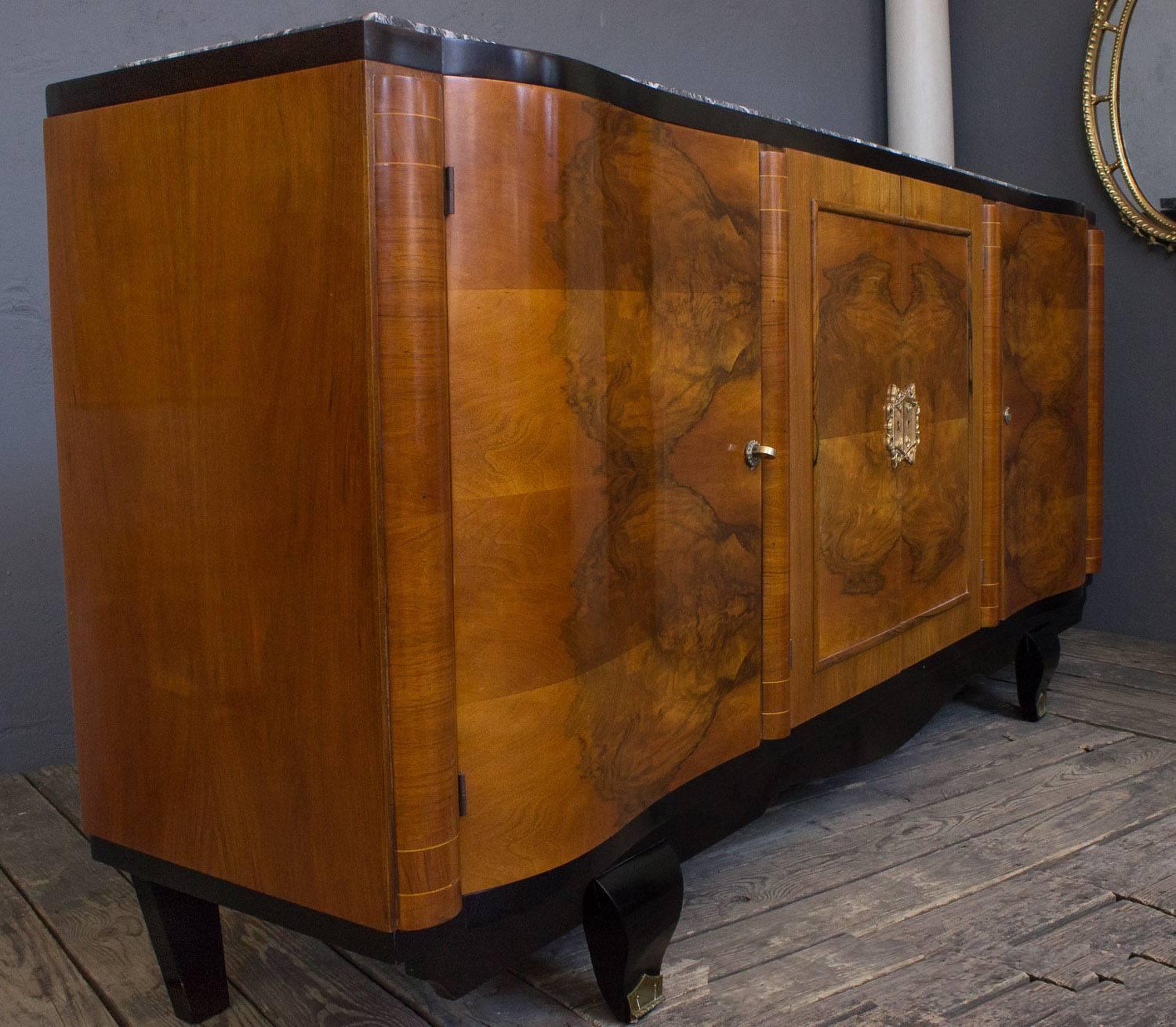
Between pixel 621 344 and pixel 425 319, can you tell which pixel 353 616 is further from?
pixel 621 344

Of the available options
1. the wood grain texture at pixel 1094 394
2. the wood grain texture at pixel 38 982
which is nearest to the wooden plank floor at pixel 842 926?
the wood grain texture at pixel 38 982

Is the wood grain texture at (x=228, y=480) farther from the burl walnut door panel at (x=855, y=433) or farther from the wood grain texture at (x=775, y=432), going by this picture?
the burl walnut door panel at (x=855, y=433)

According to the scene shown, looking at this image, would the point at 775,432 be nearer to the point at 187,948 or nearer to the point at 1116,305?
the point at 187,948

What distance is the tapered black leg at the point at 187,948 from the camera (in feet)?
4.29

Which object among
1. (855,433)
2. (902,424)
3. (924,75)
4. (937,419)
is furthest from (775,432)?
(924,75)

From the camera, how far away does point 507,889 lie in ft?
3.76

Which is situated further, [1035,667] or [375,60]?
[1035,667]

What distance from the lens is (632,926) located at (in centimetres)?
126

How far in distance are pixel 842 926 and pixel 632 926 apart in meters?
0.40

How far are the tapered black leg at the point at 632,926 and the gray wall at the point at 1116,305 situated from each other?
2178 mm

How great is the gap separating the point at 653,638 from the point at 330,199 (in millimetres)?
596

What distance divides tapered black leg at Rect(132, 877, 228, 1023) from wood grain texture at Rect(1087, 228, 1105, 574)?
1.94 m

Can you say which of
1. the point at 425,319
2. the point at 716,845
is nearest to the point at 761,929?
the point at 716,845

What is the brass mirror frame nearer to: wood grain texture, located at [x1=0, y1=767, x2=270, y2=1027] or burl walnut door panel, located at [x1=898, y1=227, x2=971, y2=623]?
burl walnut door panel, located at [x1=898, y1=227, x2=971, y2=623]
